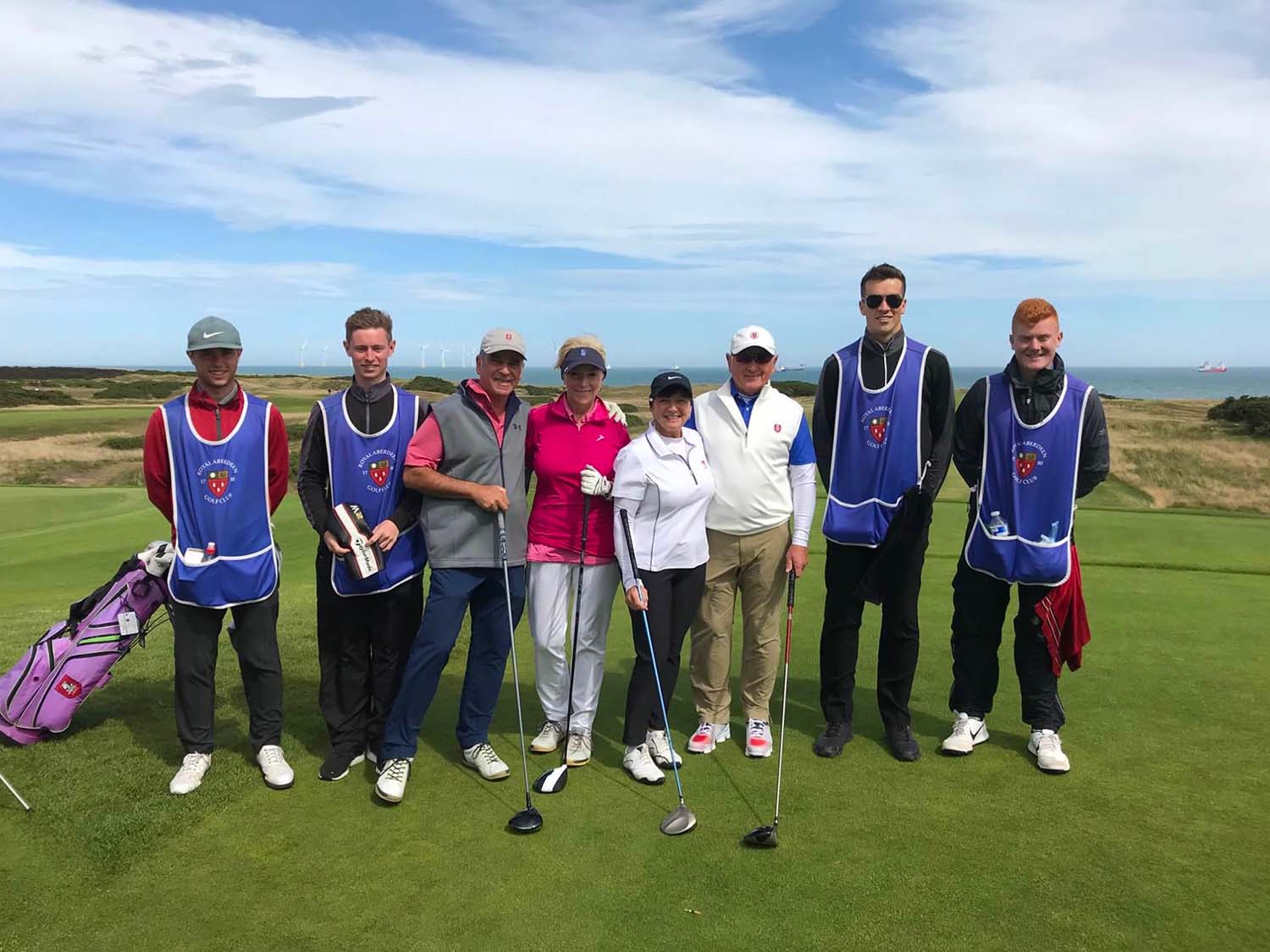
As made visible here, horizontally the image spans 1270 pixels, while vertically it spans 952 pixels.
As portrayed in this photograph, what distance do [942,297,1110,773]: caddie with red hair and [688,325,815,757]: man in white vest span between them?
2.68ft

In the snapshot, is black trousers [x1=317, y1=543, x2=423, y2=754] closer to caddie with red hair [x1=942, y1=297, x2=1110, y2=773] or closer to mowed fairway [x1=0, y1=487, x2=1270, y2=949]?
mowed fairway [x1=0, y1=487, x2=1270, y2=949]

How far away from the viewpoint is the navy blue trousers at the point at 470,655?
400 centimetres

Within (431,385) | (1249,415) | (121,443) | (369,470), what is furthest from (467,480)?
(431,385)

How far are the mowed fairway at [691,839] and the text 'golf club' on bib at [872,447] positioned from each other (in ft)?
3.59

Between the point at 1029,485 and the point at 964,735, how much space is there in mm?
1233

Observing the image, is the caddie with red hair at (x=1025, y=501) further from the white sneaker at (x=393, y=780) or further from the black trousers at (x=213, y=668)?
the black trousers at (x=213, y=668)

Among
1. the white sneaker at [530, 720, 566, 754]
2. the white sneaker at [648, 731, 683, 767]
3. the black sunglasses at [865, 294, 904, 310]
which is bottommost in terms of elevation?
the white sneaker at [530, 720, 566, 754]

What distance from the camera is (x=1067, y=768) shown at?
387 centimetres

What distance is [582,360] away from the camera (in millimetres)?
3945

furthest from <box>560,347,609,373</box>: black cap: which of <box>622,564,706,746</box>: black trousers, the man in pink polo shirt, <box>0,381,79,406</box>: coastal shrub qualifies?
<box>0,381,79,406</box>: coastal shrub

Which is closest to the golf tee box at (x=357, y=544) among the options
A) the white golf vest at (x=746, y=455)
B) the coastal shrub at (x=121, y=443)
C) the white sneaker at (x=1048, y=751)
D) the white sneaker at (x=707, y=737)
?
the white golf vest at (x=746, y=455)

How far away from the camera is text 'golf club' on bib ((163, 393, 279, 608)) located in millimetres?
3816

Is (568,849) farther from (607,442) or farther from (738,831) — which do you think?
(607,442)

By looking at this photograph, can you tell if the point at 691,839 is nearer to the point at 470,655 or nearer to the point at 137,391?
the point at 470,655
